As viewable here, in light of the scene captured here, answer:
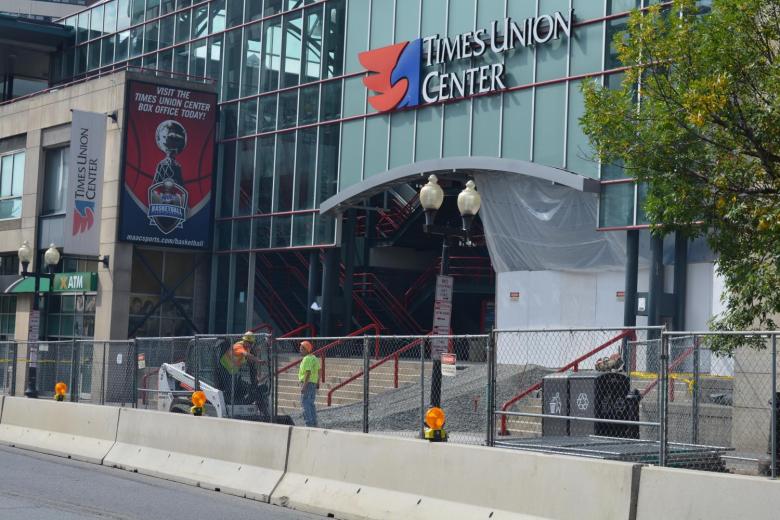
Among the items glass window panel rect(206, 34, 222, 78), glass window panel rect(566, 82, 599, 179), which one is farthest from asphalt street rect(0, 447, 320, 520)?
glass window panel rect(206, 34, 222, 78)

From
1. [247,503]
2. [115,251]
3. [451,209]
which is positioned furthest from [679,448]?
[115,251]

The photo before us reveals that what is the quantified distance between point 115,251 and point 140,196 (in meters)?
2.04

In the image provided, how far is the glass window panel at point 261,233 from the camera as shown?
38062 mm

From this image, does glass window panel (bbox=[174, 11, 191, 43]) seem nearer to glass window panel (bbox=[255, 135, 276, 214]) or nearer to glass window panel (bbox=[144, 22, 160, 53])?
glass window panel (bbox=[144, 22, 160, 53])

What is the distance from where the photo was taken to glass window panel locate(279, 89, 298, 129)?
3731 cm

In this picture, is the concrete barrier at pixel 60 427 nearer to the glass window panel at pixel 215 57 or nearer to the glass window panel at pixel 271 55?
the glass window panel at pixel 271 55

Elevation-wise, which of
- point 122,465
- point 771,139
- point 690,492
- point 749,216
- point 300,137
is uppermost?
point 300,137

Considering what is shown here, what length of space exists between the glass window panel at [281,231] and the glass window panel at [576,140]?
12.0 meters

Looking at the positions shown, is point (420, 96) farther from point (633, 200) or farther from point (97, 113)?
Result: point (97, 113)

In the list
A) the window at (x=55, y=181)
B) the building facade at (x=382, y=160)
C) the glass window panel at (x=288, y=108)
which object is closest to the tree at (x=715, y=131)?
the building facade at (x=382, y=160)

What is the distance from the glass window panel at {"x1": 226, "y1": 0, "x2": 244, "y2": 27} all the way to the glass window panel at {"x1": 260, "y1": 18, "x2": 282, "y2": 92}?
174cm

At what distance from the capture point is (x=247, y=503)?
1287 centimetres

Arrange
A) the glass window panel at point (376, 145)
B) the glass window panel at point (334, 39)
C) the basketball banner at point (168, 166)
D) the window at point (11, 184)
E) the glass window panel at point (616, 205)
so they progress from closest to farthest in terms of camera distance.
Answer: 1. the glass window panel at point (616, 205)
2. the glass window panel at point (376, 145)
3. the glass window panel at point (334, 39)
4. the basketball banner at point (168, 166)
5. the window at point (11, 184)

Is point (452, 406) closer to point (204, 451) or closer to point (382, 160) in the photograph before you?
point (204, 451)
